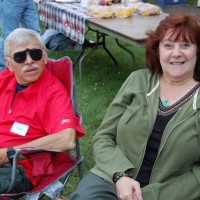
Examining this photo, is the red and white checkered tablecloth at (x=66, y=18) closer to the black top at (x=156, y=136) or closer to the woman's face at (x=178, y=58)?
the woman's face at (x=178, y=58)

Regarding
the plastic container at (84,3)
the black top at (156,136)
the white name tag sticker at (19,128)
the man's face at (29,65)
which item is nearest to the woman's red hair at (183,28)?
the black top at (156,136)

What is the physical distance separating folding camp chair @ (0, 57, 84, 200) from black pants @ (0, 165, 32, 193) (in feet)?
0.11

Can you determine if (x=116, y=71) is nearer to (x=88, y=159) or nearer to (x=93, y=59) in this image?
(x=93, y=59)

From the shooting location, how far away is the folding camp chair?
104 inches

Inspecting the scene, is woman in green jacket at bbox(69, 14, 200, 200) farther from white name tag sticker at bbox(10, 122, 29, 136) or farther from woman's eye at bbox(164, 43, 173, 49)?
white name tag sticker at bbox(10, 122, 29, 136)

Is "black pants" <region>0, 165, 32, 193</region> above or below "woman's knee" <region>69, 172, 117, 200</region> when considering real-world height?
below

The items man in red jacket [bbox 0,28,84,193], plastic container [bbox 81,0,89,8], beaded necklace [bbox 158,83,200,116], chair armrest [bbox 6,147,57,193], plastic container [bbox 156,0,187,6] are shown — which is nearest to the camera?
beaded necklace [bbox 158,83,200,116]

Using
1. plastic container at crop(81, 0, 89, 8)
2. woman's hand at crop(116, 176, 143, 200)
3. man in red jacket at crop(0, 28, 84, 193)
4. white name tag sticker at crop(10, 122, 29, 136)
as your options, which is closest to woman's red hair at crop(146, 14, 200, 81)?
woman's hand at crop(116, 176, 143, 200)

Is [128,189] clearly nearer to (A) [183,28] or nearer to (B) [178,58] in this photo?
(B) [178,58]

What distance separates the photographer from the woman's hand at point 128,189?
2.25 m

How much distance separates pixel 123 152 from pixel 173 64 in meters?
0.56

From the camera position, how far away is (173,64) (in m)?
2.37

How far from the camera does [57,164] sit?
2.93 meters

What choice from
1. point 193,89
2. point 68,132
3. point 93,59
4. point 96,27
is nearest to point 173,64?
point 193,89
